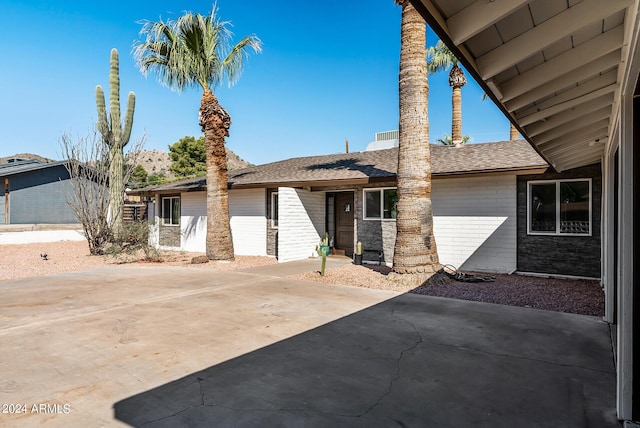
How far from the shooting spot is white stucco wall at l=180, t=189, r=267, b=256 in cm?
1520

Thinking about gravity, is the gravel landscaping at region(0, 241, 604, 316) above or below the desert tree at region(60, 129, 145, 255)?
below

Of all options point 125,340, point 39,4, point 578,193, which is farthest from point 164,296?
point 39,4

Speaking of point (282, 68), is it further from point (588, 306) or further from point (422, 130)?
point (588, 306)

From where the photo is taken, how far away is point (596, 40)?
9.41 ft

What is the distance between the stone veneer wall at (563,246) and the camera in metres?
9.46

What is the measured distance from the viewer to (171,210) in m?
18.2

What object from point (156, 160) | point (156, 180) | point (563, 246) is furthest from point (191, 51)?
point (156, 160)

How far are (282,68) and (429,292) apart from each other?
16.7 m

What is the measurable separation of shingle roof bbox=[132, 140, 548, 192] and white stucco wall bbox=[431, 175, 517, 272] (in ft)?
2.08

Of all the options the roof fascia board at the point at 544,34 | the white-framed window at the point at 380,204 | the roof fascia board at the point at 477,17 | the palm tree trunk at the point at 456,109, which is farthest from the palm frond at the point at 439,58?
the roof fascia board at the point at 477,17

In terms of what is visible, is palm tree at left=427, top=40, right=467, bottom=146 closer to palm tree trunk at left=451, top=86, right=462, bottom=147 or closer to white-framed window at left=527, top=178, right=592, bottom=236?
palm tree trunk at left=451, top=86, right=462, bottom=147

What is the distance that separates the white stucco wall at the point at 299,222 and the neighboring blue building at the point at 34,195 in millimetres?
16739

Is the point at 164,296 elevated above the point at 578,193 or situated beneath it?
situated beneath

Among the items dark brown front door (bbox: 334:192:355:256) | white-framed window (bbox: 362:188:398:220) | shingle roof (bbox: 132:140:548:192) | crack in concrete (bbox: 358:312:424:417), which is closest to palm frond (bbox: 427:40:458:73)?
shingle roof (bbox: 132:140:548:192)
